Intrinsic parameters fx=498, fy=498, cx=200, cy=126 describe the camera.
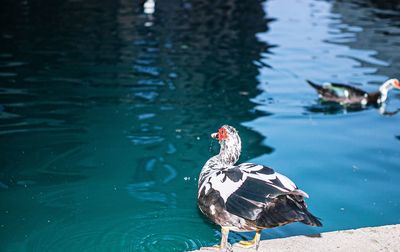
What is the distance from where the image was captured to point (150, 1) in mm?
25594

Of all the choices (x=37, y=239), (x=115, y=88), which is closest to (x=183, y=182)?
(x=37, y=239)

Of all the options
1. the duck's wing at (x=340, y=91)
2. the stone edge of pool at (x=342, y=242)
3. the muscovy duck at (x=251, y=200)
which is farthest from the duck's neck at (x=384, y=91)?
the muscovy duck at (x=251, y=200)

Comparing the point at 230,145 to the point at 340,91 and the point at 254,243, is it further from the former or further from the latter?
the point at 340,91

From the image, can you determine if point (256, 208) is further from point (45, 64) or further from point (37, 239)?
point (45, 64)

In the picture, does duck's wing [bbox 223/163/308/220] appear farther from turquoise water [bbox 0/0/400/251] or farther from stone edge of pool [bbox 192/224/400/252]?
turquoise water [bbox 0/0/400/251]

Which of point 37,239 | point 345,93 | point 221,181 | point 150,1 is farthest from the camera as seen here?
point 150,1

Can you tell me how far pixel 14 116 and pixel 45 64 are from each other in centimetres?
422

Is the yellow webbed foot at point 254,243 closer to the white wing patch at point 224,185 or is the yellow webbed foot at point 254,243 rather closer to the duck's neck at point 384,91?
the white wing patch at point 224,185

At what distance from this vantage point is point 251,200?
4449 millimetres

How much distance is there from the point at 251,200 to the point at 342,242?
3.64ft

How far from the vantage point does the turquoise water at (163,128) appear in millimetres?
6172

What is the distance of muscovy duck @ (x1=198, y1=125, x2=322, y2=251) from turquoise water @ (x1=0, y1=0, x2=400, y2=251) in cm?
84

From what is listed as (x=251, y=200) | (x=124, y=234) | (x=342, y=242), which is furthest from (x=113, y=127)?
(x=342, y=242)

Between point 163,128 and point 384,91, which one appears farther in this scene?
point 384,91
